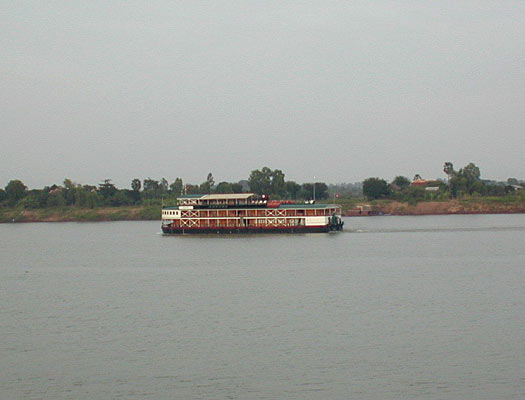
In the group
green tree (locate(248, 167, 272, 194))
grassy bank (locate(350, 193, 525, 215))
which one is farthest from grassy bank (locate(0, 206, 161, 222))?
grassy bank (locate(350, 193, 525, 215))

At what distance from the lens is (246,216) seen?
94.3 m

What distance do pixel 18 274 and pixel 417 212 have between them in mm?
110377

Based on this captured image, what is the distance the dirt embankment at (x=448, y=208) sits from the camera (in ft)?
483

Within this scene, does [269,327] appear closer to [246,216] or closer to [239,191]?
[246,216]

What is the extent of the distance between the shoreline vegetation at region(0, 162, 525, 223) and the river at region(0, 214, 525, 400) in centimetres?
8980

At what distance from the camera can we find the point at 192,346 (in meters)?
29.7

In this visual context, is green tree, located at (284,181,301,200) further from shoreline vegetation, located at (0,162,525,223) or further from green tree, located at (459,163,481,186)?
green tree, located at (459,163,481,186)

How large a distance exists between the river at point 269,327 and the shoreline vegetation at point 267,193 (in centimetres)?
8980

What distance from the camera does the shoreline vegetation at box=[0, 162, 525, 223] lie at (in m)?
151

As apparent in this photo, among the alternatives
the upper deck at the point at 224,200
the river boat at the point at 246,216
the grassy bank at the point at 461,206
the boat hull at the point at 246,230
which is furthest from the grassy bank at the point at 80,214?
the river boat at the point at 246,216

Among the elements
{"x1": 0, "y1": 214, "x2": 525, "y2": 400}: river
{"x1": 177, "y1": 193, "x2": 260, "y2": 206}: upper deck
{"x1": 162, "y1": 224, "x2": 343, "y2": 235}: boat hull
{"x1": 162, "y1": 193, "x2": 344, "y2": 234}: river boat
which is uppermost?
{"x1": 177, "y1": 193, "x2": 260, "y2": 206}: upper deck

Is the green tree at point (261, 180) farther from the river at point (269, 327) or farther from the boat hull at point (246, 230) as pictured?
the river at point (269, 327)

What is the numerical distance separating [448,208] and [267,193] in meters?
43.3

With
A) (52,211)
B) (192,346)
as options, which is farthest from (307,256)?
(52,211)
